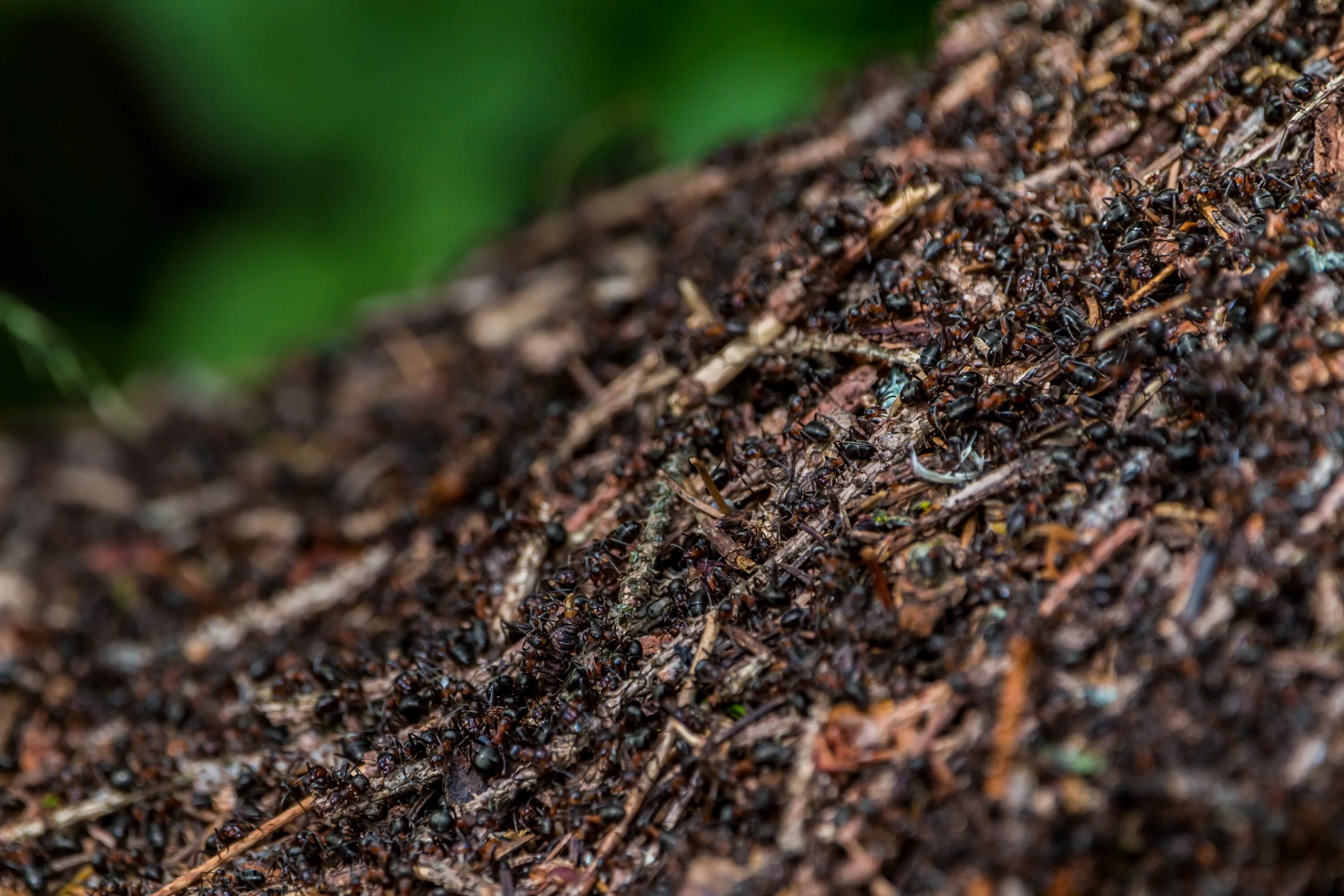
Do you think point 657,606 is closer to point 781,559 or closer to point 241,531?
point 781,559

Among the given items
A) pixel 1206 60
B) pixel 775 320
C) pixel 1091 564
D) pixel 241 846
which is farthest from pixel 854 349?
pixel 241 846

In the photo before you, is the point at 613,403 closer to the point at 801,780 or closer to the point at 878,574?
the point at 878,574

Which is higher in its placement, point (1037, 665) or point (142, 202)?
point (142, 202)

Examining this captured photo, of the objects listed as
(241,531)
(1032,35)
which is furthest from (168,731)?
(1032,35)

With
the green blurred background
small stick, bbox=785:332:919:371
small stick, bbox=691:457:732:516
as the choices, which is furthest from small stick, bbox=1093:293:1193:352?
the green blurred background

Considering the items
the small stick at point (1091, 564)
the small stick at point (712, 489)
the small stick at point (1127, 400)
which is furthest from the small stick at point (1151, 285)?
the small stick at point (712, 489)

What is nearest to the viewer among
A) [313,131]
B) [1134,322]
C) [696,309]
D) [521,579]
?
[1134,322]
